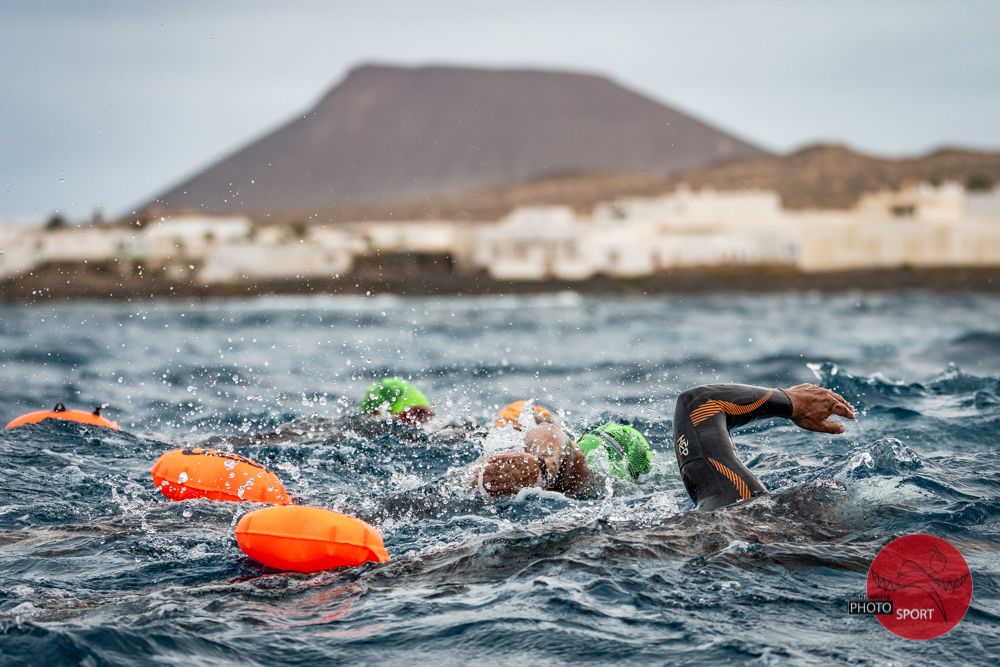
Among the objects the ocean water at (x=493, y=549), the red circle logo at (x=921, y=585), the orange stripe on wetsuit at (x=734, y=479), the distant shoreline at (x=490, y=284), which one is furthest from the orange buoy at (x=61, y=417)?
the distant shoreline at (x=490, y=284)

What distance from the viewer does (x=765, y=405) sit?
6703 mm

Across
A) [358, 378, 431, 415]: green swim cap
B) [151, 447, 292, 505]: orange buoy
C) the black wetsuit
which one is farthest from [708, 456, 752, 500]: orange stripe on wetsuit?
[358, 378, 431, 415]: green swim cap

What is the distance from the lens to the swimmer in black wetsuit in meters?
6.63

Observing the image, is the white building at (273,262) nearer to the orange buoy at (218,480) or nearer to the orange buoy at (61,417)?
the orange buoy at (61,417)

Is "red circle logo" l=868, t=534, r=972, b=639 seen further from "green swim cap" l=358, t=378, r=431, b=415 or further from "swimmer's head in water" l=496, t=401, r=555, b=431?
"green swim cap" l=358, t=378, r=431, b=415

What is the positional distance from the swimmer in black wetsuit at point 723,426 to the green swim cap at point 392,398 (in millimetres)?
4661

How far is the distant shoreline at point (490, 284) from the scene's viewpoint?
99.2 m

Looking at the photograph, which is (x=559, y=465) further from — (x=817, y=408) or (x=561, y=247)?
(x=561, y=247)

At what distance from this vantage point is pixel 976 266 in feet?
362

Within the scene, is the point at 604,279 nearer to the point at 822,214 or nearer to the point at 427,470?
the point at 822,214

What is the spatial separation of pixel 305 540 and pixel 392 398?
16.2ft

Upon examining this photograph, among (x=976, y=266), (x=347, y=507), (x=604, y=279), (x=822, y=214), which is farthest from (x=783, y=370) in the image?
(x=822, y=214)

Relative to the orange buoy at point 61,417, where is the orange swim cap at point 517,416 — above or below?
below

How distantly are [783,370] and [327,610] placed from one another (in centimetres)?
1690
